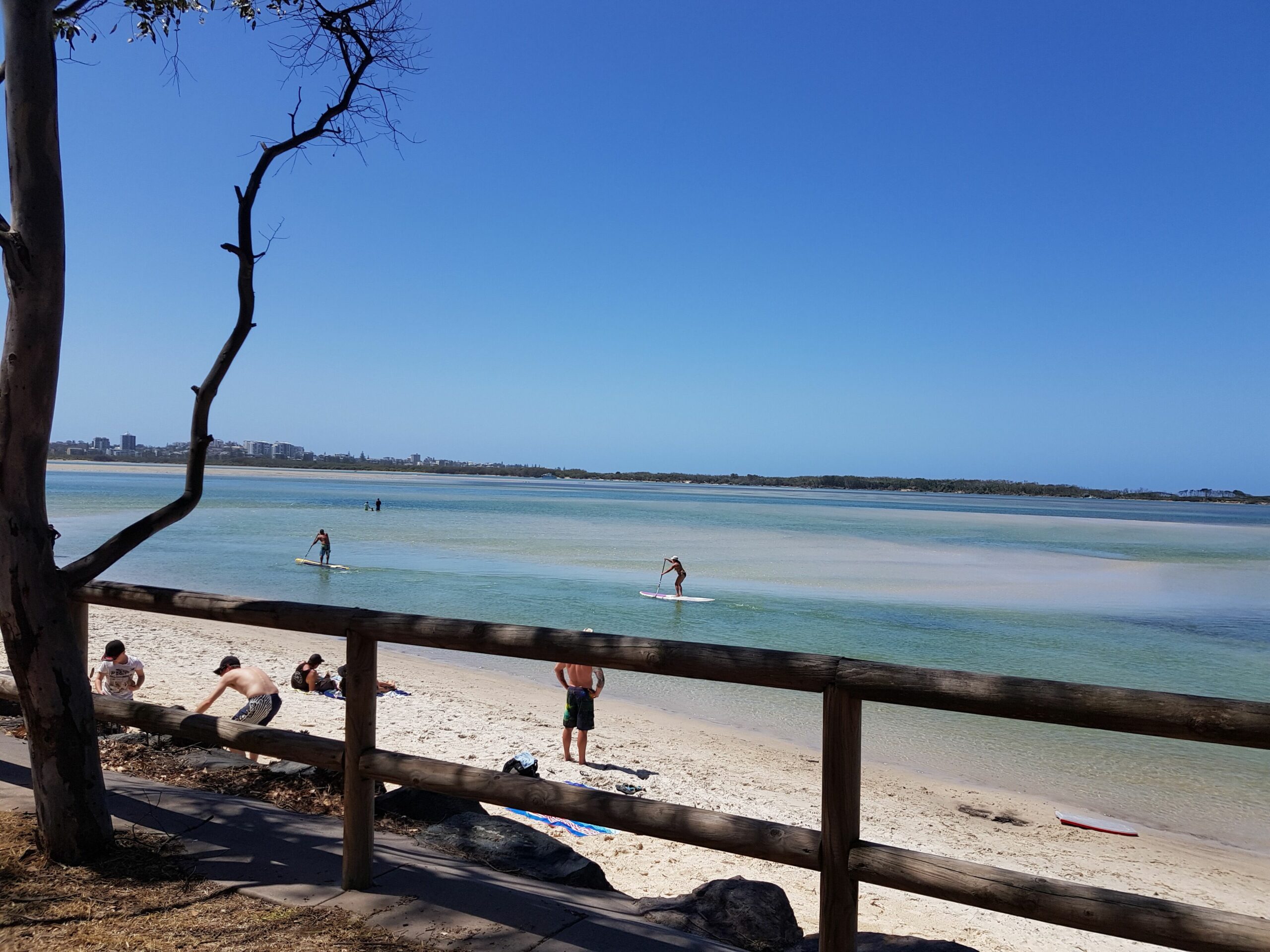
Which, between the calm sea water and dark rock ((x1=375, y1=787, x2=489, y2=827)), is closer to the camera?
dark rock ((x1=375, y1=787, x2=489, y2=827))

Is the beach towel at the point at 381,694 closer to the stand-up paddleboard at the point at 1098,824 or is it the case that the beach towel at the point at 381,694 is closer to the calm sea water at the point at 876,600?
the calm sea water at the point at 876,600

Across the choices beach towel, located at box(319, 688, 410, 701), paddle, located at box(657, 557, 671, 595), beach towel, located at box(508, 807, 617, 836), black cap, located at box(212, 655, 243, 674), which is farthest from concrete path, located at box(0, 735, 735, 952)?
paddle, located at box(657, 557, 671, 595)

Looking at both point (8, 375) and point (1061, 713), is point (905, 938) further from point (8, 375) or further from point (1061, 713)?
point (8, 375)

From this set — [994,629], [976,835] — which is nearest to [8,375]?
[976,835]

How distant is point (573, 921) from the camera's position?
3.48 metres

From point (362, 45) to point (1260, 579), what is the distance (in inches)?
1795

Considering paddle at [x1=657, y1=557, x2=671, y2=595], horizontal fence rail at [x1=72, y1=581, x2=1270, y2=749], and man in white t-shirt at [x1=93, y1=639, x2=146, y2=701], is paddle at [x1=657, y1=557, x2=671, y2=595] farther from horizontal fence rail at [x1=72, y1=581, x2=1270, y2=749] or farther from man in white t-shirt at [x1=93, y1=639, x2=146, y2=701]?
horizontal fence rail at [x1=72, y1=581, x2=1270, y2=749]

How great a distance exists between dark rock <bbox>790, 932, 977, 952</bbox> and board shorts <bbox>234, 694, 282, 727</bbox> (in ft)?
21.0

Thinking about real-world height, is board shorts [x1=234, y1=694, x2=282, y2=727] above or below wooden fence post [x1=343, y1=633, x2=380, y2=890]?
below

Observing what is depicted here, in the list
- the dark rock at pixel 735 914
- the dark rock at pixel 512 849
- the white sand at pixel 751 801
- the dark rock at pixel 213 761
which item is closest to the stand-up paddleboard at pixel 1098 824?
the white sand at pixel 751 801

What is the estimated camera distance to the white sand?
6504 mm

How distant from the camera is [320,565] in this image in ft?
98.2

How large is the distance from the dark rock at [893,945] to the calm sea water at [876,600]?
690cm

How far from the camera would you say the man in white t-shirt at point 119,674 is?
908 centimetres
